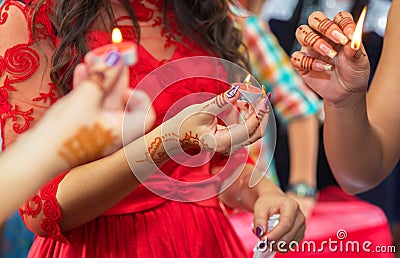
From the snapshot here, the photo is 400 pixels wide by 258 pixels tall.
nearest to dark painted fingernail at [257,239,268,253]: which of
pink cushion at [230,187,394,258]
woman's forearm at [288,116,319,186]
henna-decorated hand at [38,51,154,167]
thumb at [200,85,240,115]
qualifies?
pink cushion at [230,187,394,258]

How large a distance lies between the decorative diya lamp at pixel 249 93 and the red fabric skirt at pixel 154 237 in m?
0.30

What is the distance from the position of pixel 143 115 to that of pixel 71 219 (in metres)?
0.31

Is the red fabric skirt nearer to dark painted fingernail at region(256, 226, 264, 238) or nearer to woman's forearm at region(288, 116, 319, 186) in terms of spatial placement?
dark painted fingernail at region(256, 226, 264, 238)

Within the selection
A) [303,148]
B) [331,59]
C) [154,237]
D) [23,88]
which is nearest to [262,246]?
[154,237]

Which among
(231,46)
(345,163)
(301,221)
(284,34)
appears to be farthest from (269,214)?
(284,34)

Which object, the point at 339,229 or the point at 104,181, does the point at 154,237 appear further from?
the point at 339,229

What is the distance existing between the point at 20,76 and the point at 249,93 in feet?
1.07

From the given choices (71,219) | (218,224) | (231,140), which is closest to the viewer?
(231,140)

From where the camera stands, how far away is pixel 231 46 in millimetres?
1085

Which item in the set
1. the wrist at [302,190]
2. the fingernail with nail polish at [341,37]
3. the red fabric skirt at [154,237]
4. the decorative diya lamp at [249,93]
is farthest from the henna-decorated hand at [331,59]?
the wrist at [302,190]

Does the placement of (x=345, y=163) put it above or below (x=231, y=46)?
below

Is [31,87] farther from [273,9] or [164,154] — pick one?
[273,9]

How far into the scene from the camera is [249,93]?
2.34 feet

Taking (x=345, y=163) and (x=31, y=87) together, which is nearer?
(x=31, y=87)
